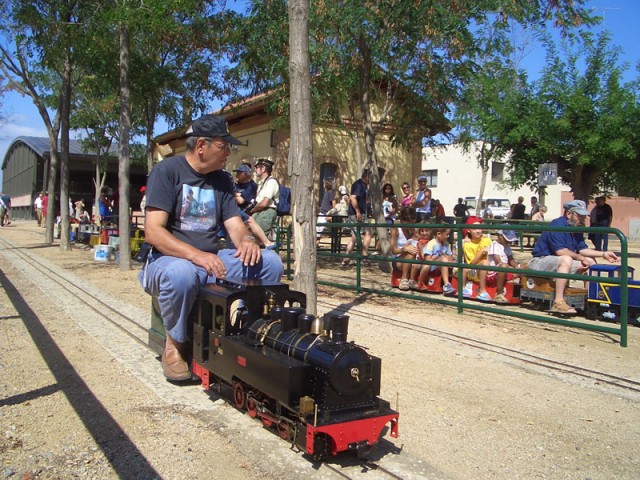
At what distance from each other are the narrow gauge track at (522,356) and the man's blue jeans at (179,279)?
107 inches

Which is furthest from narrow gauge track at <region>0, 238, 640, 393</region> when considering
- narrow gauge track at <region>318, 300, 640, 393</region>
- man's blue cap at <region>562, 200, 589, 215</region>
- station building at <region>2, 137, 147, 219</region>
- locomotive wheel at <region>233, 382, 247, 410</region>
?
station building at <region>2, 137, 147, 219</region>

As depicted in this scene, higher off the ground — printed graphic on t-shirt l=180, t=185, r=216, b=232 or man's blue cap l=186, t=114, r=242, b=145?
man's blue cap l=186, t=114, r=242, b=145

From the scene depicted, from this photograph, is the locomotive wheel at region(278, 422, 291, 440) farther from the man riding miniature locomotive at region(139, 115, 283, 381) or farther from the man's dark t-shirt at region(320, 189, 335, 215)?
the man's dark t-shirt at region(320, 189, 335, 215)

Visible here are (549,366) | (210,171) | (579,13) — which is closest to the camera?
(210,171)

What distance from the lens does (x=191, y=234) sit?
4227mm

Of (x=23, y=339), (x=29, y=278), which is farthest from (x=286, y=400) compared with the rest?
(x=29, y=278)

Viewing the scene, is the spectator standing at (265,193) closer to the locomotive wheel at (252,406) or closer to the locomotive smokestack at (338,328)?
the locomotive wheel at (252,406)

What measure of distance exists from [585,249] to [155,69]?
418 inches

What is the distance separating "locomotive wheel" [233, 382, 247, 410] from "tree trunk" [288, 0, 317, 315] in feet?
7.62

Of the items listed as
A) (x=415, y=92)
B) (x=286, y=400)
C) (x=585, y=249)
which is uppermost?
(x=415, y=92)

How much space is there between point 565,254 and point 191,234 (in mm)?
5384

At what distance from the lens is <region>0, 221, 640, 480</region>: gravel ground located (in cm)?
317

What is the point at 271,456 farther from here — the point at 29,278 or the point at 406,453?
the point at 29,278

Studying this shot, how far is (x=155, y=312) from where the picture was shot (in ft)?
15.9
